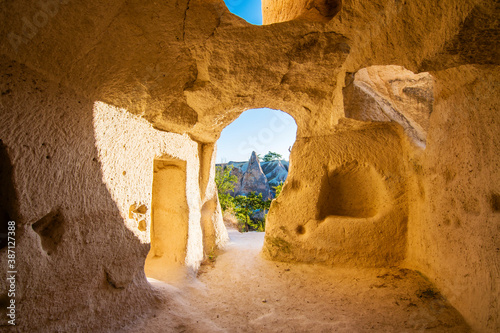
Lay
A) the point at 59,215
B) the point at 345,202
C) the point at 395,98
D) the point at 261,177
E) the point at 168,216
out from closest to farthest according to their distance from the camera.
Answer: the point at 59,215 < the point at 395,98 < the point at 168,216 < the point at 345,202 < the point at 261,177

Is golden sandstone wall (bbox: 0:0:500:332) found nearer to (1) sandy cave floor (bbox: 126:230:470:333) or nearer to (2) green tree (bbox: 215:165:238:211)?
(1) sandy cave floor (bbox: 126:230:470:333)

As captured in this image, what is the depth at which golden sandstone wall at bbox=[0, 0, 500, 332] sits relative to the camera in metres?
1.44

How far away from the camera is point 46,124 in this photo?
1.58m

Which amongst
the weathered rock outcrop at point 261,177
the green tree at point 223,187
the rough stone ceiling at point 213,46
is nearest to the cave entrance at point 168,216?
the rough stone ceiling at point 213,46

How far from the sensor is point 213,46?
2.06 m

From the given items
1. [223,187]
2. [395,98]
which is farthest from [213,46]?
[223,187]

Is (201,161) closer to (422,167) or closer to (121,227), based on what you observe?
(121,227)

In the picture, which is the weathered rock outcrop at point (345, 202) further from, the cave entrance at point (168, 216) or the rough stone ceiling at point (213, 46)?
the cave entrance at point (168, 216)

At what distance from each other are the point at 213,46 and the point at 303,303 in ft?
9.32

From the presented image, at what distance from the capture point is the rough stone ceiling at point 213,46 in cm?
140

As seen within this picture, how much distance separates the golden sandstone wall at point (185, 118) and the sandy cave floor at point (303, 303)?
225mm

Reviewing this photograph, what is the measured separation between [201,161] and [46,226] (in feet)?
9.54

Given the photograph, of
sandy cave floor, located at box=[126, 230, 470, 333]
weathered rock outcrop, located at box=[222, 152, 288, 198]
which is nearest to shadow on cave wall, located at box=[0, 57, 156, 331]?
sandy cave floor, located at box=[126, 230, 470, 333]

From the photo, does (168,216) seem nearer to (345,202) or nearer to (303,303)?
(303,303)
